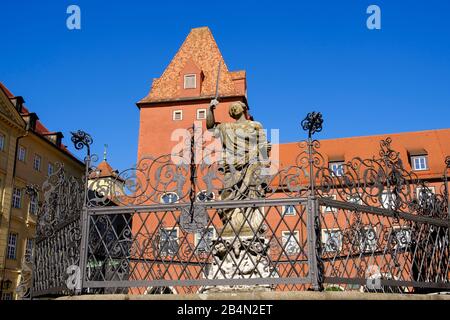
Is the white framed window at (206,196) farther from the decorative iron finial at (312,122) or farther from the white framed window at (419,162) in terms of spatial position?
the white framed window at (419,162)

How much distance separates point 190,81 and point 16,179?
14.9 metres

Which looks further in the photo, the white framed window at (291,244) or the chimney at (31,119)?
the chimney at (31,119)

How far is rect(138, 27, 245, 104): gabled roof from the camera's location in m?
40.4

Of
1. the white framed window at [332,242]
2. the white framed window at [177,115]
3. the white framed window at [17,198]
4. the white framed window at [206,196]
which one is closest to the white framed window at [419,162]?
the white framed window at [177,115]

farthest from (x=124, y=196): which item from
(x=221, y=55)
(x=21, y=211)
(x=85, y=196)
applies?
(x=221, y=55)

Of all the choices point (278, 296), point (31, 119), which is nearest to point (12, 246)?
point (31, 119)

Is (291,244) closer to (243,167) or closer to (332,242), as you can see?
(243,167)

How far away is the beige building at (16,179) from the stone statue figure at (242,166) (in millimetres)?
25091

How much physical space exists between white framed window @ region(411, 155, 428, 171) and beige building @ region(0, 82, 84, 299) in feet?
87.5

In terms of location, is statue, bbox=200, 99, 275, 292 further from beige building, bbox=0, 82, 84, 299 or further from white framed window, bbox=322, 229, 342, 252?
beige building, bbox=0, 82, 84, 299

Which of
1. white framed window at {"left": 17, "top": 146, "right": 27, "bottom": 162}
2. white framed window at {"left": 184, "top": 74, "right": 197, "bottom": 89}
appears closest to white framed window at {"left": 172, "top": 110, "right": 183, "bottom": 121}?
white framed window at {"left": 184, "top": 74, "right": 197, "bottom": 89}

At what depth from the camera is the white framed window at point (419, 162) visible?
38.5 m

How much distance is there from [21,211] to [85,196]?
99.4 feet

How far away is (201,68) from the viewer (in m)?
42.6
